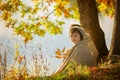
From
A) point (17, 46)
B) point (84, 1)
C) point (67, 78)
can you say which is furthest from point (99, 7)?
point (67, 78)

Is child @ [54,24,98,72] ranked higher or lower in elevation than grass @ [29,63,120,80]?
higher

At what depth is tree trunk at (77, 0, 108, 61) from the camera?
14617 millimetres

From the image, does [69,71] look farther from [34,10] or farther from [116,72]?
[34,10]

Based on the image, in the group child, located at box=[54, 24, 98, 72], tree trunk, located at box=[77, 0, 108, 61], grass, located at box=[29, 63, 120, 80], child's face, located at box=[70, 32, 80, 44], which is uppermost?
tree trunk, located at box=[77, 0, 108, 61]

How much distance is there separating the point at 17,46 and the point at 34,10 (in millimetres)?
8290

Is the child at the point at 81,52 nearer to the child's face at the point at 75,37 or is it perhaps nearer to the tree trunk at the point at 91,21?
the child's face at the point at 75,37

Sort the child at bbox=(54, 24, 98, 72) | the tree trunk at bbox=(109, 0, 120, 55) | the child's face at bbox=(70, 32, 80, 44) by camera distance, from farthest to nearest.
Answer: the tree trunk at bbox=(109, 0, 120, 55) → the child at bbox=(54, 24, 98, 72) → the child's face at bbox=(70, 32, 80, 44)

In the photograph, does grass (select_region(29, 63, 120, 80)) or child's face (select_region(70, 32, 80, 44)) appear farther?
child's face (select_region(70, 32, 80, 44))

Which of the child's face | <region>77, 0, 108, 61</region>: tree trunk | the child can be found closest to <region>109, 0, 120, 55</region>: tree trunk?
<region>77, 0, 108, 61</region>: tree trunk

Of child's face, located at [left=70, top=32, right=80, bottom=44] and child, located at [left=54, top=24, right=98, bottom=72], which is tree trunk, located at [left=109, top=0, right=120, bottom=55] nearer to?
child, located at [left=54, top=24, right=98, bottom=72]

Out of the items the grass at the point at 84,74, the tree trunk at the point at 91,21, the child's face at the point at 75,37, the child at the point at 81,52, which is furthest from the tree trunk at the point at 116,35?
the child's face at the point at 75,37

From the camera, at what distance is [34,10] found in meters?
17.8

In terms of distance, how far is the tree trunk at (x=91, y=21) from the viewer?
48.0ft

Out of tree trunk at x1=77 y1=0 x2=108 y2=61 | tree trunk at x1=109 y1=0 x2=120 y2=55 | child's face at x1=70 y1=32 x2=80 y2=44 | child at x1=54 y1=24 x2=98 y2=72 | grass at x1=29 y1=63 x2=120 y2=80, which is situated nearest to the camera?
grass at x1=29 y1=63 x2=120 y2=80
